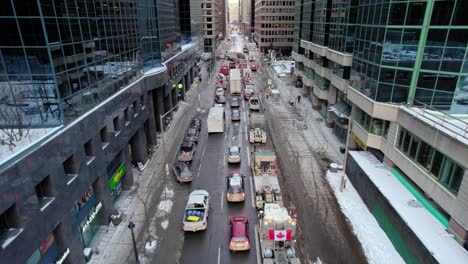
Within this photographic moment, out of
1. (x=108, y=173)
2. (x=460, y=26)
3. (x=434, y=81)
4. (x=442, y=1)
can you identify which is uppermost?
(x=442, y=1)

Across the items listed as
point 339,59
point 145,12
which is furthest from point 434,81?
point 145,12

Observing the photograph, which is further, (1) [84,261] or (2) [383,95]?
(2) [383,95]

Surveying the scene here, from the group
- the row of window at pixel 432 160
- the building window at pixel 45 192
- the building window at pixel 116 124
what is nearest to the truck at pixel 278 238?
the row of window at pixel 432 160

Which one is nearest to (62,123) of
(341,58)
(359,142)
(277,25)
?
(359,142)

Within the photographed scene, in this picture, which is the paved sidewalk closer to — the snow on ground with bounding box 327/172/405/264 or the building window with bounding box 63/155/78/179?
the building window with bounding box 63/155/78/179

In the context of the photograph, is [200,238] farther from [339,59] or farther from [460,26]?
[339,59]

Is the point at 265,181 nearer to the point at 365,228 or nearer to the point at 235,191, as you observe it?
the point at 235,191
